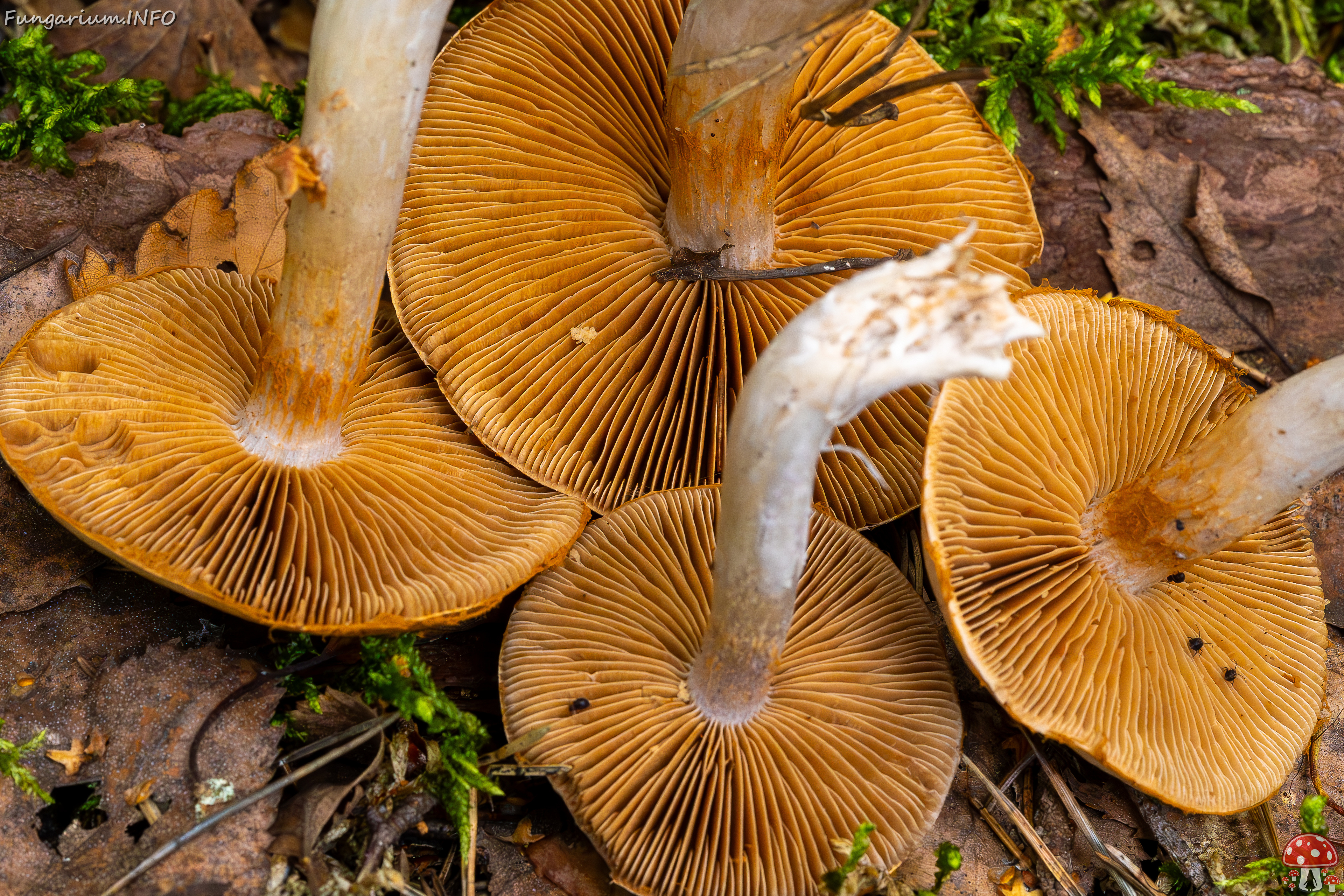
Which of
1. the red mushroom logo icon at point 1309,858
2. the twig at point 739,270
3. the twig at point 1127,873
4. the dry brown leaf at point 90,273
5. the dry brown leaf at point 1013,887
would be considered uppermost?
the dry brown leaf at point 90,273

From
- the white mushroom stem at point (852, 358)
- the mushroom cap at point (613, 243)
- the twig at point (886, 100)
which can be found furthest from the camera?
the mushroom cap at point (613, 243)

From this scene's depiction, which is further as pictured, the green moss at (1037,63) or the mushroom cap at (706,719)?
the green moss at (1037,63)

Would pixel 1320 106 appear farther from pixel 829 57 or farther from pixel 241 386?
pixel 241 386

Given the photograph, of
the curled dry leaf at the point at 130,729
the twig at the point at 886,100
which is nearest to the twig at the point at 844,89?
the twig at the point at 886,100

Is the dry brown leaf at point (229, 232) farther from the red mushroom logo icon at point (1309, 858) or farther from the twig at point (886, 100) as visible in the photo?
the red mushroom logo icon at point (1309, 858)

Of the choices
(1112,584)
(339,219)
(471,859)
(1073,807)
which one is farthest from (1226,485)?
(339,219)

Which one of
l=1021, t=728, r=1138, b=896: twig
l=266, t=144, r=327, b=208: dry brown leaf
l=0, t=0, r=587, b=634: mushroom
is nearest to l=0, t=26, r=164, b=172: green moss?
l=0, t=0, r=587, b=634: mushroom
